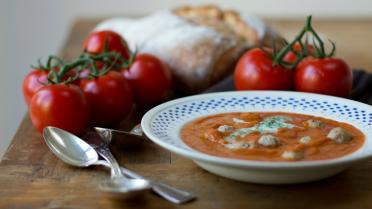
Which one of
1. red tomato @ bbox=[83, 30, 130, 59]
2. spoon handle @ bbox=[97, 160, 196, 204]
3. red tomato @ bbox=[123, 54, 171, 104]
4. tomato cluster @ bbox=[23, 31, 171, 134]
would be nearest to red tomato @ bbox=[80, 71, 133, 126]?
tomato cluster @ bbox=[23, 31, 171, 134]

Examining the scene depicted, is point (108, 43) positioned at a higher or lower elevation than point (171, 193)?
higher

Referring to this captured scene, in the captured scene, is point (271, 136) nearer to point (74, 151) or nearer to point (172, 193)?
point (172, 193)

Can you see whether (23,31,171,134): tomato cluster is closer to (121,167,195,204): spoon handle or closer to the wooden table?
the wooden table

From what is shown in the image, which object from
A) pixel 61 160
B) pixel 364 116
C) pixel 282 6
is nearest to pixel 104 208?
pixel 61 160

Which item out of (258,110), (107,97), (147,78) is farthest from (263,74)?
(107,97)

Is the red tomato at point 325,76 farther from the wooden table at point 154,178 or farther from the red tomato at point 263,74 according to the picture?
the wooden table at point 154,178

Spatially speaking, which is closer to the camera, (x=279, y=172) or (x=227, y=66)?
(x=279, y=172)

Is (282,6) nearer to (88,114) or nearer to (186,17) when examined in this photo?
(186,17)
